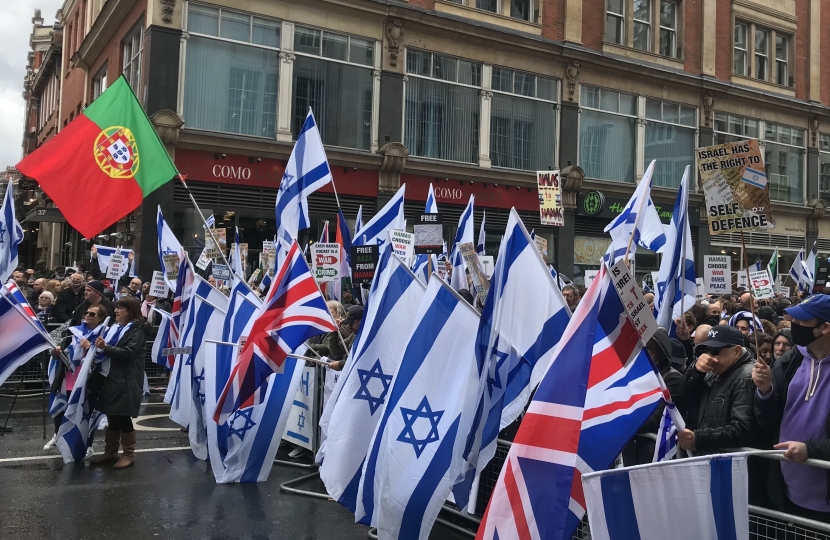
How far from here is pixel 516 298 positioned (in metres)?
5.41

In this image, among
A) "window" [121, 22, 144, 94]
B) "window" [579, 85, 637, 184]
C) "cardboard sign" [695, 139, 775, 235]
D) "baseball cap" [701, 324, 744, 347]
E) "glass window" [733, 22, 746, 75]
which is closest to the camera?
"baseball cap" [701, 324, 744, 347]

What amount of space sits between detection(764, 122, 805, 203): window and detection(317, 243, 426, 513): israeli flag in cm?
2962

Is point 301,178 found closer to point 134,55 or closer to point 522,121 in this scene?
point 134,55

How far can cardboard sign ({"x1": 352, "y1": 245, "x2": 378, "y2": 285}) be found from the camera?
11923 millimetres

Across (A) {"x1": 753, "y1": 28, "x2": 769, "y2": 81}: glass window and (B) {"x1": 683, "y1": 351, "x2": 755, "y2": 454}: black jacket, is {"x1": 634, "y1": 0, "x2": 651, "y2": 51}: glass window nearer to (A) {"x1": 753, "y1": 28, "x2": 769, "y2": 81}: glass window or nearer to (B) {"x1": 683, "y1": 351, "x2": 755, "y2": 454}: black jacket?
(A) {"x1": 753, "y1": 28, "x2": 769, "y2": 81}: glass window

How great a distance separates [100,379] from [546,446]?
5.88m

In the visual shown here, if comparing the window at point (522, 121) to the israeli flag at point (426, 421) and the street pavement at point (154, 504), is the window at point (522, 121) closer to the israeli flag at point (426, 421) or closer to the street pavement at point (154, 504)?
the street pavement at point (154, 504)

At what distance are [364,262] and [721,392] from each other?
7.63m

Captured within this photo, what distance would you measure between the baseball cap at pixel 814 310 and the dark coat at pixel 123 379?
6332 millimetres

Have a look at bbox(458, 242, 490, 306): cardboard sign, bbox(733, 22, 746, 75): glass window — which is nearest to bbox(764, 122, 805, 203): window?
bbox(733, 22, 746, 75): glass window

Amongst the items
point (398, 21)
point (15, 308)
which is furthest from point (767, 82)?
point (15, 308)

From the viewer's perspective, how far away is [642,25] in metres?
29.0

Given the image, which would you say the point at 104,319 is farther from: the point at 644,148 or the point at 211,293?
the point at 644,148

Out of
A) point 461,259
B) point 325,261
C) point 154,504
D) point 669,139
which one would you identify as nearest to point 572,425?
point 154,504
